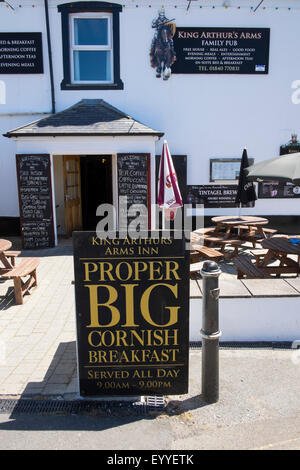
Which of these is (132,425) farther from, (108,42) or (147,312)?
(108,42)

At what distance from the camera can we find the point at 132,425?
3043mm

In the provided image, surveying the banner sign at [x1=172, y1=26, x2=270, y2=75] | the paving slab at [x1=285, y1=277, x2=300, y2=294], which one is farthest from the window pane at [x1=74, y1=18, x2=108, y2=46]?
the paving slab at [x1=285, y1=277, x2=300, y2=294]

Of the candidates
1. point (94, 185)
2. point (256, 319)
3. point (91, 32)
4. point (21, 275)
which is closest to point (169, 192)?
point (21, 275)

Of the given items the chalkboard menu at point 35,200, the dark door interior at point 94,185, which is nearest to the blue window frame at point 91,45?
the dark door interior at point 94,185

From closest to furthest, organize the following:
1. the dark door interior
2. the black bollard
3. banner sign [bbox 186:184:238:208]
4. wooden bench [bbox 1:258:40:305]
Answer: the black bollard → wooden bench [bbox 1:258:40:305] → banner sign [bbox 186:184:238:208] → the dark door interior

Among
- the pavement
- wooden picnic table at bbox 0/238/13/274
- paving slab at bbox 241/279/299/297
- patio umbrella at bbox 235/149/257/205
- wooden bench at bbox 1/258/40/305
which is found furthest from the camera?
patio umbrella at bbox 235/149/257/205

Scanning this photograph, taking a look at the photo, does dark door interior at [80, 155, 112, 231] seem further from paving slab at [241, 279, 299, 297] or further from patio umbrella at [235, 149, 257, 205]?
paving slab at [241, 279, 299, 297]

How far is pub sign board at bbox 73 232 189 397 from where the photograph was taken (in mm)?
3150

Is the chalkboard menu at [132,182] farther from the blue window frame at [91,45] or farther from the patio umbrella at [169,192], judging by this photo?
the blue window frame at [91,45]

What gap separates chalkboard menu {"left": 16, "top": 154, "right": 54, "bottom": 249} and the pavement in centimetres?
427

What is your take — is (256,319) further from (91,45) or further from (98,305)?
(91,45)

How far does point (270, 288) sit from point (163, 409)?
1968 mm
